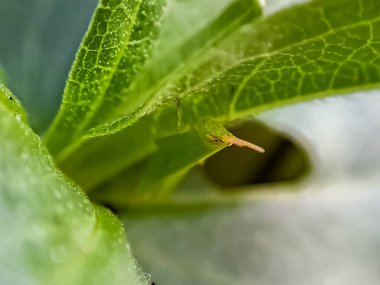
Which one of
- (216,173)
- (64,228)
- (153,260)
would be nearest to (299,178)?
(216,173)

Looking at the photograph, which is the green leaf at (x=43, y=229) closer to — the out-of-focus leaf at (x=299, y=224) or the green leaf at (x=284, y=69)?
the green leaf at (x=284, y=69)

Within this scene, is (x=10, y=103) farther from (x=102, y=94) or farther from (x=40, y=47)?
(x=40, y=47)

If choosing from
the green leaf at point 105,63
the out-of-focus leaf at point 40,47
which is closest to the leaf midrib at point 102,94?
the green leaf at point 105,63

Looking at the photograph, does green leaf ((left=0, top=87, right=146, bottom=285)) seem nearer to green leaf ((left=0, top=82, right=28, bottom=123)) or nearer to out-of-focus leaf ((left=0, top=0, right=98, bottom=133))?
green leaf ((left=0, top=82, right=28, bottom=123))

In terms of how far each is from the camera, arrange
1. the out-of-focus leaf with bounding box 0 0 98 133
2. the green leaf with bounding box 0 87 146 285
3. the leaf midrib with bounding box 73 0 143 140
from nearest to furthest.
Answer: the green leaf with bounding box 0 87 146 285 → the leaf midrib with bounding box 73 0 143 140 → the out-of-focus leaf with bounding box 0 0 98 133

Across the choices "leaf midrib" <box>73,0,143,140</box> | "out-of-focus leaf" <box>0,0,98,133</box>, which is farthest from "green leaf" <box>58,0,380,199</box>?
"out-of-focus leaf" <box>0,0,98,133</box>

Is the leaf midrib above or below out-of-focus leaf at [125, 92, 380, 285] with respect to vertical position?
below

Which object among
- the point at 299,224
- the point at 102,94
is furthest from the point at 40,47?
the point at 299,224

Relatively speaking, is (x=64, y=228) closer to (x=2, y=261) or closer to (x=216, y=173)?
(x=2, y=261)
